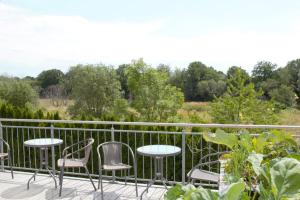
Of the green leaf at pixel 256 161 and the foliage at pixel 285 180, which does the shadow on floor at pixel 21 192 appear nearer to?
the green leaf at pixel 256 161

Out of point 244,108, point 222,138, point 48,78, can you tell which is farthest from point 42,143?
point 48,78

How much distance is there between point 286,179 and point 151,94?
18.8m

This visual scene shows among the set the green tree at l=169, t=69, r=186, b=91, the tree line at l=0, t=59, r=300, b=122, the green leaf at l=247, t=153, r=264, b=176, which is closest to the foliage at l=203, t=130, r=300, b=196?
the green leaf at l=247, t=153, r=264, b=176

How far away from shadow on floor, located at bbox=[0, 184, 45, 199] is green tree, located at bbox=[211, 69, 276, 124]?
936 cm

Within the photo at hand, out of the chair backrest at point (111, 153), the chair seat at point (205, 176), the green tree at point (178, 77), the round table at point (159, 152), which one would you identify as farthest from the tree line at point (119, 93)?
the green tree at point (178, 77)

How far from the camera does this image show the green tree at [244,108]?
12.8 metres

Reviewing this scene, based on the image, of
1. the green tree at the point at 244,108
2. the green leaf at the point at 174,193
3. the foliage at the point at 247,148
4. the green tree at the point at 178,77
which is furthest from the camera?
the green tree at the point at 178,77

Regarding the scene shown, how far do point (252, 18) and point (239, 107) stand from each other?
13.9 feet

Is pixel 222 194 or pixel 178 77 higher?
pixel 178 77

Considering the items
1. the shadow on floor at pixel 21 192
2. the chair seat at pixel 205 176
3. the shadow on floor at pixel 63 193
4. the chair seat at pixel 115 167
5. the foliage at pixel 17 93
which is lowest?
the shadow on floor at pixel 63 193

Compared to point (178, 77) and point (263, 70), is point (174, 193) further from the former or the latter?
point (178, 77)

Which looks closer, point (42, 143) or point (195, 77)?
point (42, 143)

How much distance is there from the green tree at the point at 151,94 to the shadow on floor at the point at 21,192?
1426 centimetres

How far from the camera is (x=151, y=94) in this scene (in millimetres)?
19906
